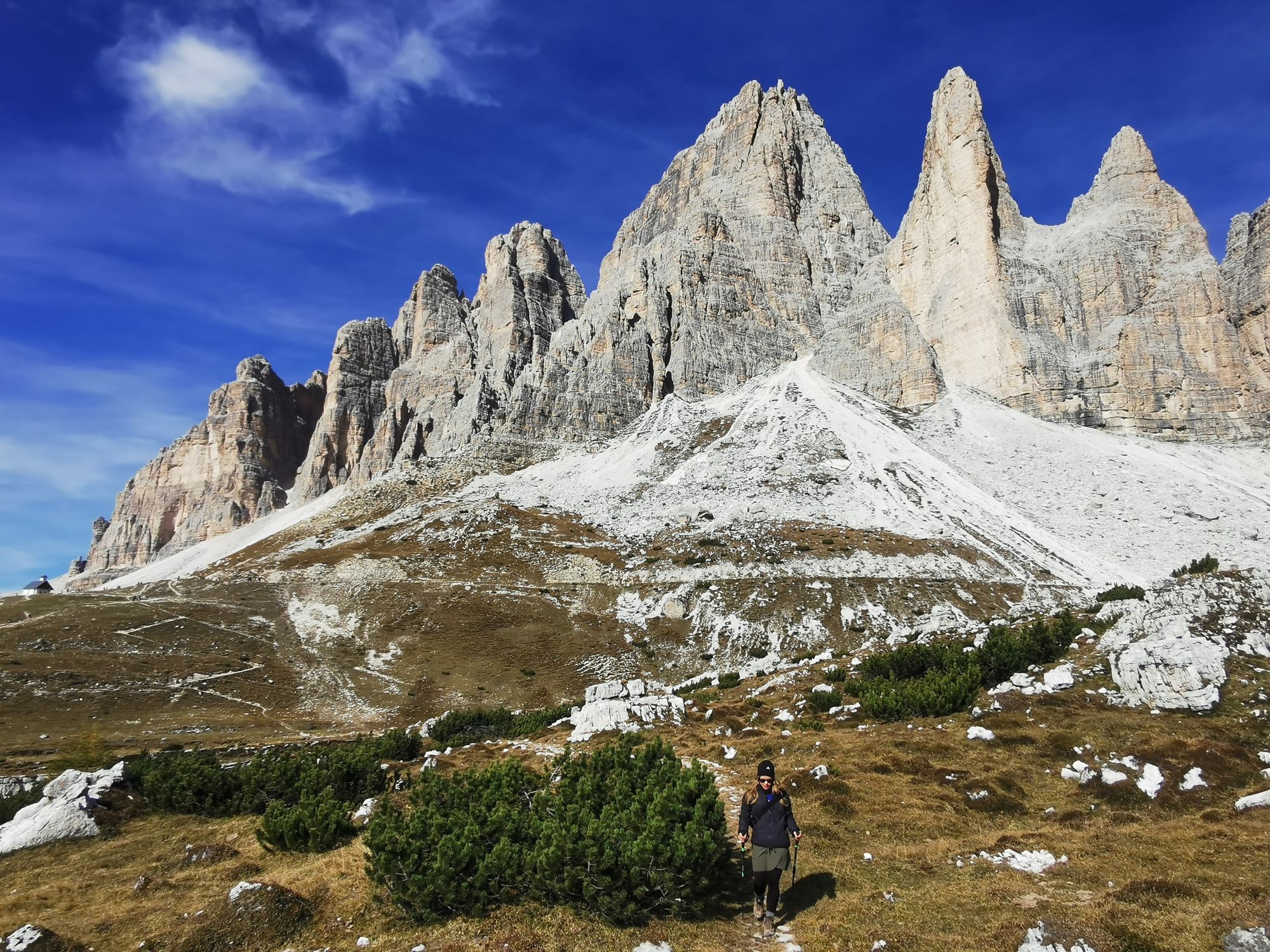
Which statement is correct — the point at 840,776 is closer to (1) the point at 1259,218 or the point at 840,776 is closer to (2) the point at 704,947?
(2) the point at 704,947

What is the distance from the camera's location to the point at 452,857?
11.9 m

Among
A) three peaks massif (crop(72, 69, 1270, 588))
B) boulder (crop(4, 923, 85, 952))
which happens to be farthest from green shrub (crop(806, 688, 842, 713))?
three peaks massif (crop(72, 69, 1270, 588))

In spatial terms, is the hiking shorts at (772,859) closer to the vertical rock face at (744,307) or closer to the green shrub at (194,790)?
the green shrub at (194,790)

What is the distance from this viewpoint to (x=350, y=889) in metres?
13.3

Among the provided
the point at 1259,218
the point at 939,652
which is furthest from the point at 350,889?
the point at 1259,218

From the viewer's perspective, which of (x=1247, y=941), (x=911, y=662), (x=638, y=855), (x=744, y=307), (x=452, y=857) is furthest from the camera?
(x=744, y=307)

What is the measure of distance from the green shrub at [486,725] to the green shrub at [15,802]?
15.5 m

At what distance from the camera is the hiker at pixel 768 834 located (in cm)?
1155

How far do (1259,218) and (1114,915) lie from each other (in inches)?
7737

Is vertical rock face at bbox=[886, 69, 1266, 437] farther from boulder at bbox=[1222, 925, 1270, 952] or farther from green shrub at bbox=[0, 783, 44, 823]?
green shrub at bbox=[0, 783, 44, 823]

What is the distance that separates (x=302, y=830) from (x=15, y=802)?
14.6 m

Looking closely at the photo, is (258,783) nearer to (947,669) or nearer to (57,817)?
(57,817)

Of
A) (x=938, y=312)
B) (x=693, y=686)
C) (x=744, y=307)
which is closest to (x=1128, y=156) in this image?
(x=938, y=312)

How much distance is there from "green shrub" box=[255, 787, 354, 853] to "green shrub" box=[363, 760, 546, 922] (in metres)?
3.68
